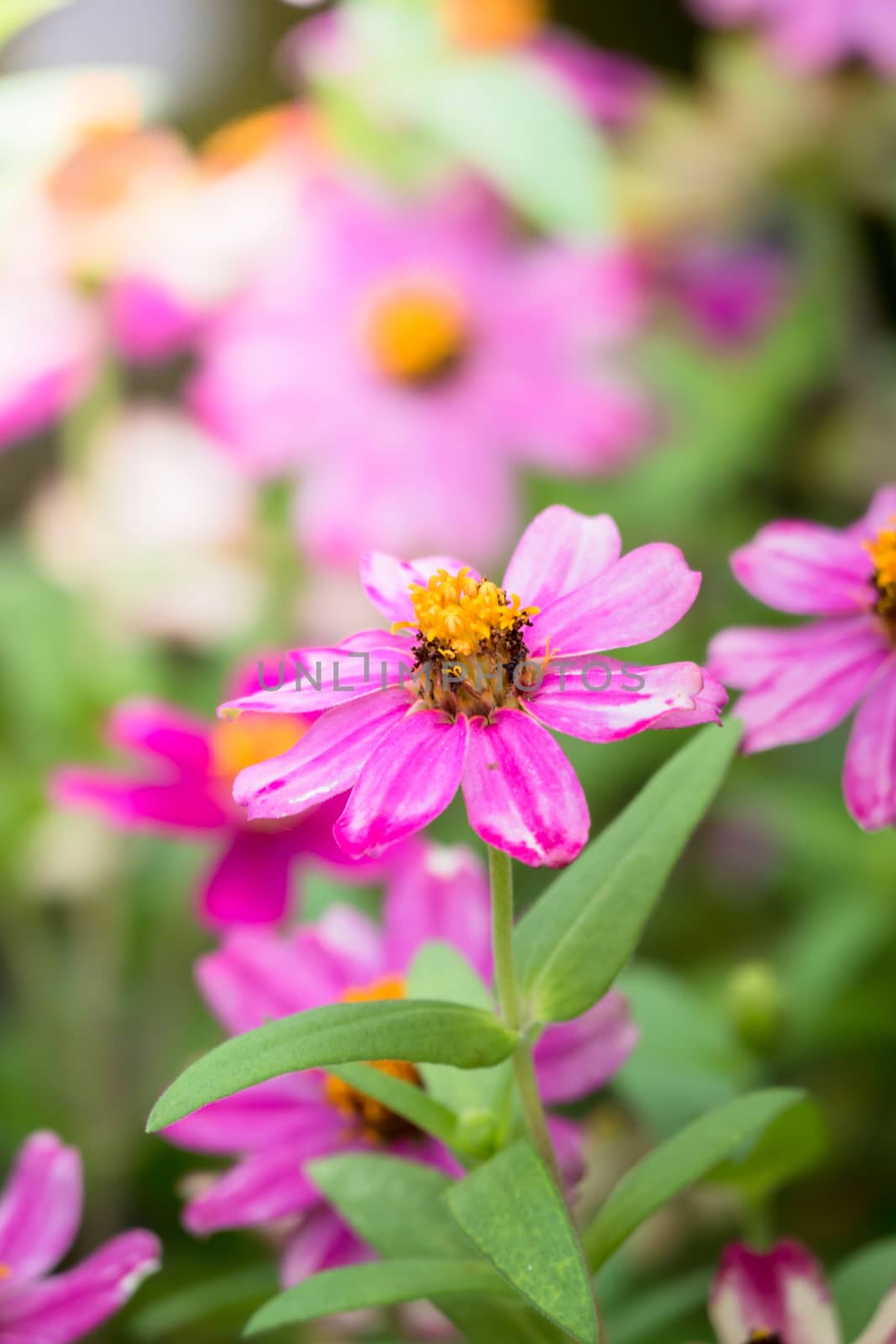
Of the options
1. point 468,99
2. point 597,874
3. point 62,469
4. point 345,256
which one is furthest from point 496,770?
point 62,469

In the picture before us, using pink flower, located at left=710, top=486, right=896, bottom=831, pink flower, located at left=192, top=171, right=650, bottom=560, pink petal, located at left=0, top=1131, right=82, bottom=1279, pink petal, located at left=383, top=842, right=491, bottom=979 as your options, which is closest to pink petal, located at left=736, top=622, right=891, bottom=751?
pink flower, located at left=710, top=486, right=896, bottom=831

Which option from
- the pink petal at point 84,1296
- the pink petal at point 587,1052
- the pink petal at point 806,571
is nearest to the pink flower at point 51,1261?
the pink petal at point 84,1296

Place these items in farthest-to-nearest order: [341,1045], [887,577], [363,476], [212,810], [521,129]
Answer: [363,476] → [521,129] → [212,810] → [887,577] → [341,1045]

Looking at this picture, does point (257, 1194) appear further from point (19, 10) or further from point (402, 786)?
point (19, 10)

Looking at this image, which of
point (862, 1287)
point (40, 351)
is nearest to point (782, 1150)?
point (862, 1287)

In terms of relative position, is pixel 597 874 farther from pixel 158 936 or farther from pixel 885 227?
pixel 885 227

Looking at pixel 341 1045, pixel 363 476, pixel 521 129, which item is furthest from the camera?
pixel 363 476
